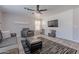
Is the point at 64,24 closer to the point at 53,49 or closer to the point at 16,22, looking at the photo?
the point at 53,49

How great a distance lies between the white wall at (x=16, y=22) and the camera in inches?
56.1

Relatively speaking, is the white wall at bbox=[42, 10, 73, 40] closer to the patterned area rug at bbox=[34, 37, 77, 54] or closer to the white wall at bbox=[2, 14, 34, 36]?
the patterned area rug at bbox=[34, 37, 77, 54]

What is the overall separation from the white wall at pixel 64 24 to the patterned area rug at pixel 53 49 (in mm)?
195

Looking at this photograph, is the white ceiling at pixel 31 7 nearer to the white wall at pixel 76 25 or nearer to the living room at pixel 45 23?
the living room at pixel 45 23

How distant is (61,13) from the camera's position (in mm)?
1538

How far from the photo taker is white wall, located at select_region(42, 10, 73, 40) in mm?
1515

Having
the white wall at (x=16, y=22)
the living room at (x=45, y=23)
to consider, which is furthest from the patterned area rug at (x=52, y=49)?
the white wall at (x=16, y=22)

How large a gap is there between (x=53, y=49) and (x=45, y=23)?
1.91 feet

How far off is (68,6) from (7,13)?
121 centimetres

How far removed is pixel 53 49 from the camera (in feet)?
4.99

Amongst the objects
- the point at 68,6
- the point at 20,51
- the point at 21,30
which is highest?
the point at 68,6
